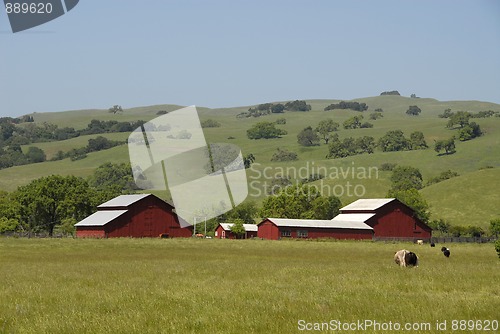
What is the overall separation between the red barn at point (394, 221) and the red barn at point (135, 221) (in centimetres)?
2490

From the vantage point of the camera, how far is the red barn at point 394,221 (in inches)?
3920

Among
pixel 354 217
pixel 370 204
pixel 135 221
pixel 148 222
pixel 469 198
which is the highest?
pixel 135 221

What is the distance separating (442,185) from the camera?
481 feet

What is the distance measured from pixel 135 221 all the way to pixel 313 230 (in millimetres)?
22432

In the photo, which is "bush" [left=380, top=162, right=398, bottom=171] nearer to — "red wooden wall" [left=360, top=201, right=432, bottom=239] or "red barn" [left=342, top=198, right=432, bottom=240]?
"red barn" [left=342, top=198, right=432, bottom=240]

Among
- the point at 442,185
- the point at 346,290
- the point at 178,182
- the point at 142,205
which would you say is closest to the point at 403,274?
the point at 346,290

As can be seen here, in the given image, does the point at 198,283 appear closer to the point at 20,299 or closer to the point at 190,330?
the point at 20,299

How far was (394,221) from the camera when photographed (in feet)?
331

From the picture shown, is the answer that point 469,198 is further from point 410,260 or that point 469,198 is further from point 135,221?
point 410,260

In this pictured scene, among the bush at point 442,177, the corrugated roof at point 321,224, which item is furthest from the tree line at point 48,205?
the bush at point 442,177

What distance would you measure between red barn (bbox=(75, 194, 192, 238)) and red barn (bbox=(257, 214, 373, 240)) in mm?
11087

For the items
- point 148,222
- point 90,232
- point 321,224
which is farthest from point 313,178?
point 90,232

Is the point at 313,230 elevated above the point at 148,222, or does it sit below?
below

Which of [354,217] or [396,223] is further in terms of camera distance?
[354,217]
